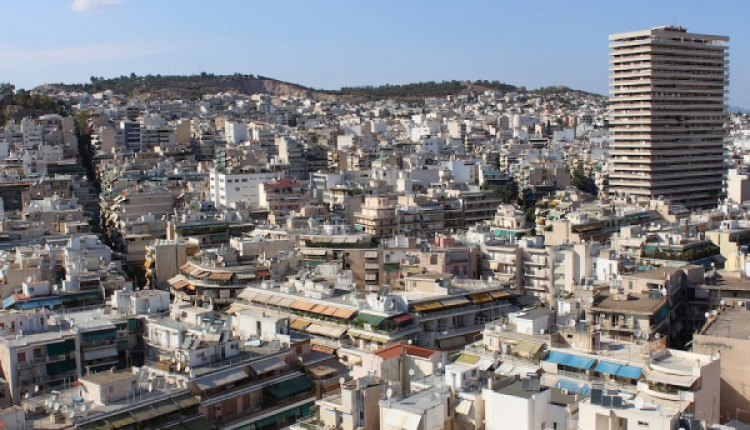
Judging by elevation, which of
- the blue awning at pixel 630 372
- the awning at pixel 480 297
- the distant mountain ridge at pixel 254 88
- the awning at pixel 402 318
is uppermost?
the distant mountain ridge at pixel 254 88

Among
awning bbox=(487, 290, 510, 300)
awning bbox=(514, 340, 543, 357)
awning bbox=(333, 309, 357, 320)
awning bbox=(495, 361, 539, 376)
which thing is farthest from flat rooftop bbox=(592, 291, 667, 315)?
awning bbox=(333, 309, 357, 320)

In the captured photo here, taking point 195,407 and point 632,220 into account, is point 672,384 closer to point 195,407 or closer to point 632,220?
point 195,407

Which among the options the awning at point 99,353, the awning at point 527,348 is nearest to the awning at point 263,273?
the awning at point 99,353

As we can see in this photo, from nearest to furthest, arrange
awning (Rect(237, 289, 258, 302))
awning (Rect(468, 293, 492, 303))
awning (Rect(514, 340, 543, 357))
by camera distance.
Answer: awning (Rect(514, 340, 543, 357)) → awning (Rect(468, 293, 492, 303)) → awning (Rect(237, 289, 258, 302))

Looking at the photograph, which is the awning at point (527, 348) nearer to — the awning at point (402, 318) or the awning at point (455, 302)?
the awning at point (402, 318)

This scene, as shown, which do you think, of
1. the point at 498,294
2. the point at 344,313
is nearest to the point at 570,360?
the point at 344,313

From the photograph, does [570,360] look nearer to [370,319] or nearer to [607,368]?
[607,368]

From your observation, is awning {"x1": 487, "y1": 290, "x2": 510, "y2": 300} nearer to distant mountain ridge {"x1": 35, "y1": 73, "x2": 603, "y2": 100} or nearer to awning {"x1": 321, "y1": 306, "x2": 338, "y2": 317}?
awning {"x1": 321, "y1": 306, "x2": 338, "y2": 317}

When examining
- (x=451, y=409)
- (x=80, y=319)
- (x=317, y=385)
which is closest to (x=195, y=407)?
(x=317, y=385)
